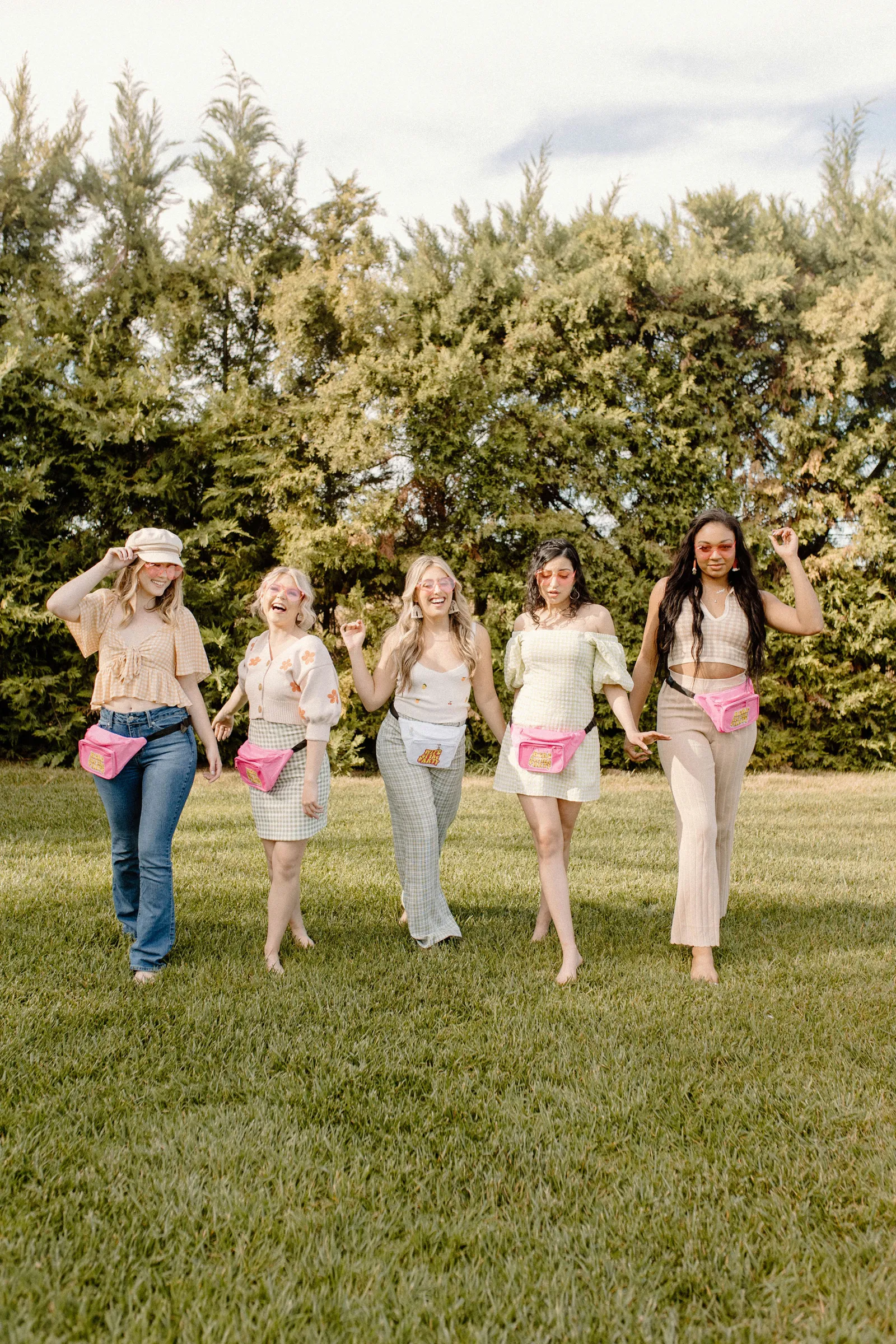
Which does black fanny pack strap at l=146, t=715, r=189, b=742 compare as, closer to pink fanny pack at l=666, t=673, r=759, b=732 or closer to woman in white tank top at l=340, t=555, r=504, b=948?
woman in white tank top at l=340, t=555, r=504, b=948

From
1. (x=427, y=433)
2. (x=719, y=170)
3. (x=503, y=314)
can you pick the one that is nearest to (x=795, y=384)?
(x=719, y=170)

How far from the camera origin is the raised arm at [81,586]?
177 inches

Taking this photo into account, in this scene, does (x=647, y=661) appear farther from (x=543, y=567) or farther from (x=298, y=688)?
(x=298, y=688)

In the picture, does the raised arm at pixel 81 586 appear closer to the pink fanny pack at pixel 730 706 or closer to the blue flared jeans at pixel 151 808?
the blue flared jeans at pixel 151 808

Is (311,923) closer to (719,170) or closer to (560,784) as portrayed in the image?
(560,784)

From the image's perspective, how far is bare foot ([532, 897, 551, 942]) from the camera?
5336 mm

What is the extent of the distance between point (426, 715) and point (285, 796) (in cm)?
86

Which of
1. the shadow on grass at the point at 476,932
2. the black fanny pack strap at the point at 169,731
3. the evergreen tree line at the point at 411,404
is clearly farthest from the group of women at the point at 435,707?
A: the evergreen tree line at the point at 411,404

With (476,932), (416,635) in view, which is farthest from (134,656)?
(476,932)

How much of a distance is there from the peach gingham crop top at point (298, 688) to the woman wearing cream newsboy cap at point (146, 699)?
296 mm

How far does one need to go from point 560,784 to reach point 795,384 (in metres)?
10.2

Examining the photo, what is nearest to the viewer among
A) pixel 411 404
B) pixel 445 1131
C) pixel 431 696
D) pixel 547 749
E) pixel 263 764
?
pixel 445 1131

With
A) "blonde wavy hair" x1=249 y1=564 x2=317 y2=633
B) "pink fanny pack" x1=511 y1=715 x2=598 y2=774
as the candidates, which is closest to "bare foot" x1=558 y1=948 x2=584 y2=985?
"pink fanny pack" x1=511 y1=715 x2=598 y2=774

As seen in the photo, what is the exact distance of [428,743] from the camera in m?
5.14
